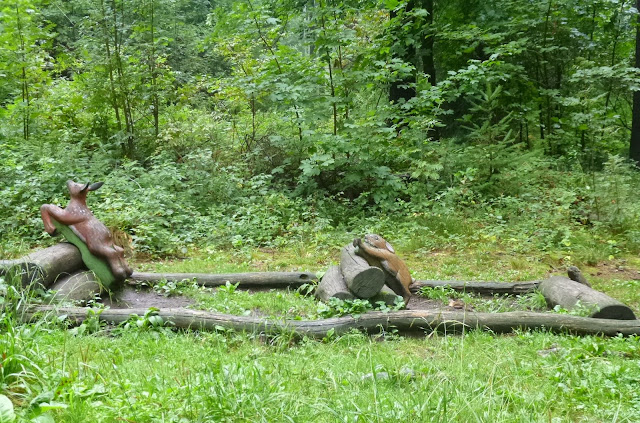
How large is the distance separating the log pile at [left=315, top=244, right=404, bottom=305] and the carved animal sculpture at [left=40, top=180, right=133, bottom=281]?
244 centimetres

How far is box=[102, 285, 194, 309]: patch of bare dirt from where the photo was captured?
18.9 ft

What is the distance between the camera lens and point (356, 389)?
289cm

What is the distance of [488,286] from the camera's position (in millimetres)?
6391

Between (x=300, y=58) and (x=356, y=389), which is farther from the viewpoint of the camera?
(x=300, y=58)

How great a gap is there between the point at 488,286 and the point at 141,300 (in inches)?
170

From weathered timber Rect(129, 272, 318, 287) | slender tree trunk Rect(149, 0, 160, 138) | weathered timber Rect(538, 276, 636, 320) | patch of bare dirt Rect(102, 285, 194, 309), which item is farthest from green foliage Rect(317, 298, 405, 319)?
slender tree trunk Rect(149, 0, 160, 138)

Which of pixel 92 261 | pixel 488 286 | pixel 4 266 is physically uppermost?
pixel 4 266

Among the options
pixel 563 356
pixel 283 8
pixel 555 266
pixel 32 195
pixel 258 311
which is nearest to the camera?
pixel 563 356

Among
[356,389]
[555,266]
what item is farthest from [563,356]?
[555,266]

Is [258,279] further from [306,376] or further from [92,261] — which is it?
[306,376]

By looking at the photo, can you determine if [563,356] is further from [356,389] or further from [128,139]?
[128,139]

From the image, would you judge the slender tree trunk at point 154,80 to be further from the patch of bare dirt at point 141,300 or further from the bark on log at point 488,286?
the bark on log at point 488,286

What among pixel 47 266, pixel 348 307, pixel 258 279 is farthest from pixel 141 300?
pixel 348 307

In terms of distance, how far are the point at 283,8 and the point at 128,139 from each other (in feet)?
16.0
